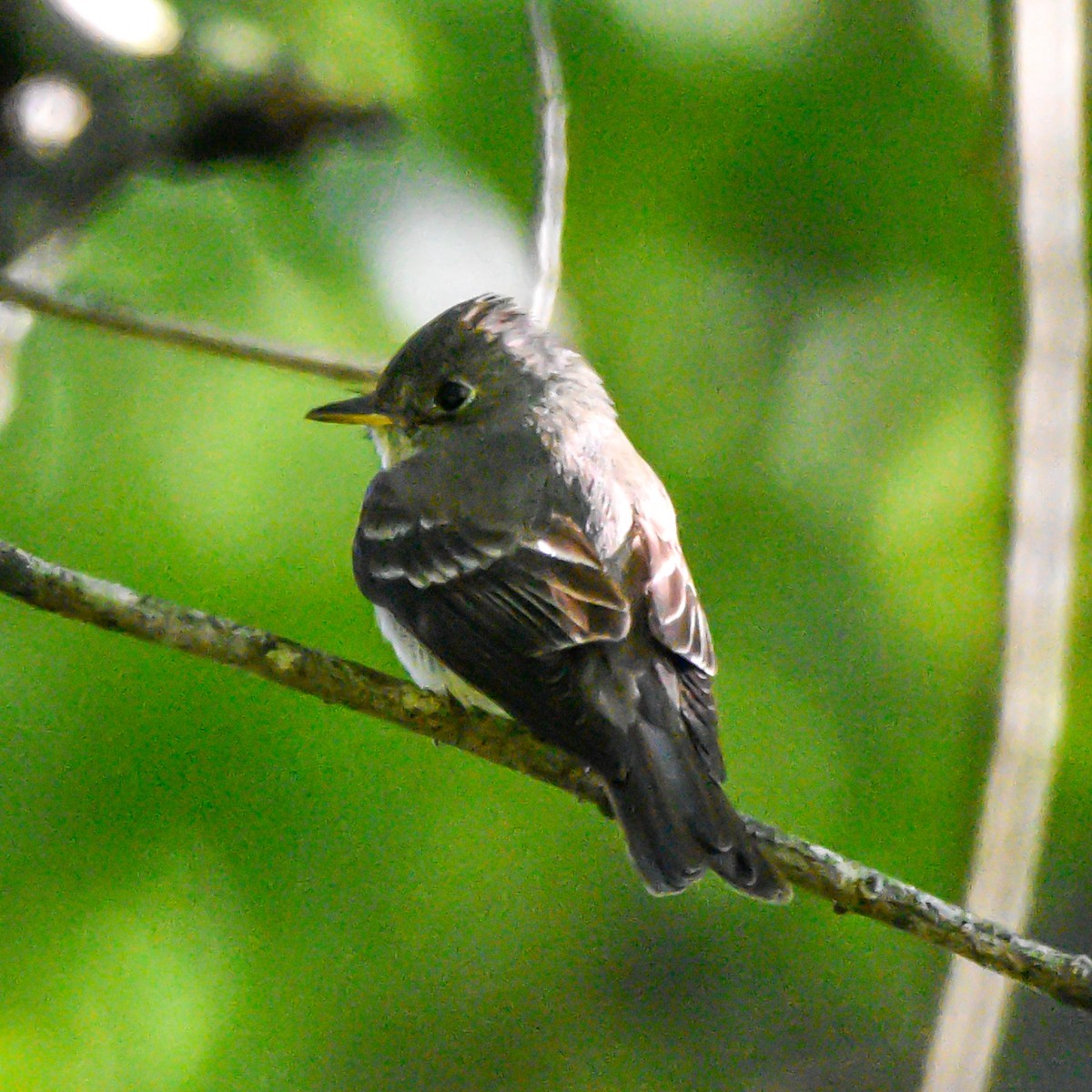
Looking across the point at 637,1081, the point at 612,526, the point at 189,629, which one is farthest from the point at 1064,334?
the point at 637,1081

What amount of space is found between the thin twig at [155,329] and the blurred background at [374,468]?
31cm

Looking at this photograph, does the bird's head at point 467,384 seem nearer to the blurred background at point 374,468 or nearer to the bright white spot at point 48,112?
the blurred background at point 374,468

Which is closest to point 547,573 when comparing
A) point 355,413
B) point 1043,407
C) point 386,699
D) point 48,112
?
point 386,699

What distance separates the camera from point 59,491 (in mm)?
3441

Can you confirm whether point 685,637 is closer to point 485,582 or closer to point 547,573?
point 547,573

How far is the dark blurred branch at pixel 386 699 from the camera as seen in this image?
2502 millimetres

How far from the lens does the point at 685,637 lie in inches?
122

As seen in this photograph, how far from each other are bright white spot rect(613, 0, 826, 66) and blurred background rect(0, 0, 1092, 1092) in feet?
0.05

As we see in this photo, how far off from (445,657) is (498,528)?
0.30 metres

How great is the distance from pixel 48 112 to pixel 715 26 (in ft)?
5.43

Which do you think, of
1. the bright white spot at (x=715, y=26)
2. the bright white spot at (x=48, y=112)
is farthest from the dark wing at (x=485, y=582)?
the bright white spot at (x=715, y=26)

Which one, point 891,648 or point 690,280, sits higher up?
point 690,280

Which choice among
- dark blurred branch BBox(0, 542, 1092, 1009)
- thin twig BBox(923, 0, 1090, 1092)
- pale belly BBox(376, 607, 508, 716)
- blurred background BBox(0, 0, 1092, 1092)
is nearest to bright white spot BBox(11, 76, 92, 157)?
blurred background BBox(0, 0, 1092, 1092)

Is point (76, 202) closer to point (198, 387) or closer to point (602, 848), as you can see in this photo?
point (198, 387)
